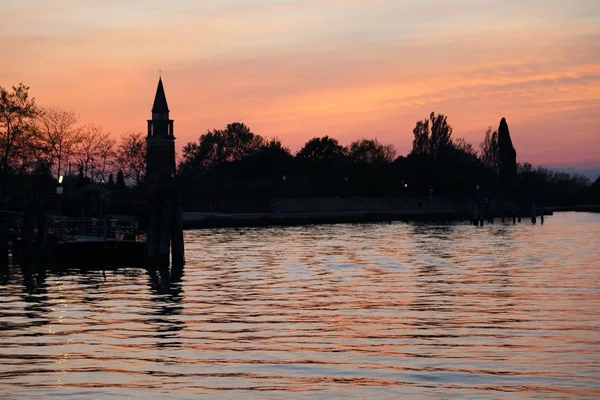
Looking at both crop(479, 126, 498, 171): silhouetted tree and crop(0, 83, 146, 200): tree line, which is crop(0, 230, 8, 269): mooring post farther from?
crop(479, 126, 498, 171): silhouetted tree

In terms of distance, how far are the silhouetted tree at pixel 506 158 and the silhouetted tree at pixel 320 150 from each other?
29307mm

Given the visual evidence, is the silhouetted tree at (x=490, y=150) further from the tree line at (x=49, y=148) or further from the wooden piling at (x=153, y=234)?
A: the wooden piling at (x=153, y=234)

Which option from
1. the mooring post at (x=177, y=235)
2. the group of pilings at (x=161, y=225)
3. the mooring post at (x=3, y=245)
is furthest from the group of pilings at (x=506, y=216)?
the group of pilings at (x=161, y=225)

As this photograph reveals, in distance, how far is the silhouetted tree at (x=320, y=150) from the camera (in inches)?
6998

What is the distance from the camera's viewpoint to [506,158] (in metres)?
186

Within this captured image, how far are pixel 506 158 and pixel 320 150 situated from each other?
36613mm

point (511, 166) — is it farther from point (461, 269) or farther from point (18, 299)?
point (18, 299)

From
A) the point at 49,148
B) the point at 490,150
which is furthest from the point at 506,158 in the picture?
the point at 49,148

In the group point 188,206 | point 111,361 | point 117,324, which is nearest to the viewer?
point 111,361

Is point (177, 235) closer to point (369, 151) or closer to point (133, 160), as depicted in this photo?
point (133, 160)

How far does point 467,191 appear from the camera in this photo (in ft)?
527

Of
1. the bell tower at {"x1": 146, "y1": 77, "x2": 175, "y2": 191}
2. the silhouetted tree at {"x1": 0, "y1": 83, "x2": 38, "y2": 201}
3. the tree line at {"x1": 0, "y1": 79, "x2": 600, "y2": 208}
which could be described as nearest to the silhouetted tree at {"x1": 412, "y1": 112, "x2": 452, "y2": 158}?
the tree line at {"x1": 0, "y1": 79, "x2": 600, "y2": 208}

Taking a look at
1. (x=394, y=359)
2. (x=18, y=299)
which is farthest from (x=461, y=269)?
→ (x=394, y=359)

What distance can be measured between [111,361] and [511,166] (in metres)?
172
